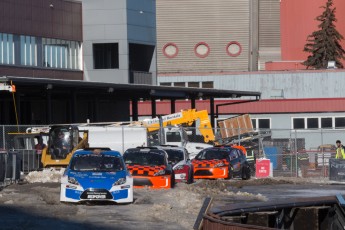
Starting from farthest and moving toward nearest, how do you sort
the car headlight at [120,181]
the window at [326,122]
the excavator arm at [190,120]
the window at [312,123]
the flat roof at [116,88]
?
the window at [312,123]
the window at [326,122]
the excavator arm at [190,120]
the flat roof at [116,88]
the car headlight at [120,181]

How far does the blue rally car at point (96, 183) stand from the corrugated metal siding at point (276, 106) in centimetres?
4323

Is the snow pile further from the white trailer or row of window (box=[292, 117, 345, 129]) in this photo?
row of window (box=[292, 117, 345, 129])

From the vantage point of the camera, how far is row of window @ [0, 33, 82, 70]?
2333 inches

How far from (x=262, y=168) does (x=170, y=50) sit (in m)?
39.4

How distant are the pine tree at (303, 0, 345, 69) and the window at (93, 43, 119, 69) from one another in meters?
26.7

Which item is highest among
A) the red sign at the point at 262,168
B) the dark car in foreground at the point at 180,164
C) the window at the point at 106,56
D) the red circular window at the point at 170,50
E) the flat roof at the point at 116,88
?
the red circular window at the point at 170,50

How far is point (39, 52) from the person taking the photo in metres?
62.2

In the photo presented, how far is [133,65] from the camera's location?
70.5 meters

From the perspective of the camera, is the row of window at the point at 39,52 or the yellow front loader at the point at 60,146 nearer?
the yellow front loader at the point at 60,146

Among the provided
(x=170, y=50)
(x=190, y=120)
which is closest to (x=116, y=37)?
(x=190, y=120)

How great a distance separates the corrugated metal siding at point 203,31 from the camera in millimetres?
90812

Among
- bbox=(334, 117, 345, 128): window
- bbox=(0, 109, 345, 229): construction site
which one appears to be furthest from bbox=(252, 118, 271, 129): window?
bbox=(0, 109, 345, 229): construction site

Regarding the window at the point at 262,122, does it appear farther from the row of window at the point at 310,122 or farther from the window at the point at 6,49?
the window at the point at 6,49

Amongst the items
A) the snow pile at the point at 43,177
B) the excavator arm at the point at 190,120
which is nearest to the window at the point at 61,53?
the excavator arm at the point at 190,120
